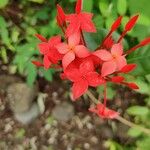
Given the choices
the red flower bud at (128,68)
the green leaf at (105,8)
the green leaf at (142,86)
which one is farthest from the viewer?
the green leaf at (142,86)

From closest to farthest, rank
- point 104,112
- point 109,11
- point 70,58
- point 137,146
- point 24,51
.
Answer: point 70,58, point 104,112, point 109,11, point 24,51, point 137,146

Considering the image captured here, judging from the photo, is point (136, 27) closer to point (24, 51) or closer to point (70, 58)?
point (24, 51)

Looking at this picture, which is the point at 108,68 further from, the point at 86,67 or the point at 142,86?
the point at 142,86

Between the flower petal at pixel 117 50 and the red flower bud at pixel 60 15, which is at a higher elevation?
the red flower bud at pixel 60 15

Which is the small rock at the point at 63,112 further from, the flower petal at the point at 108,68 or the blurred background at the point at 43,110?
the flower petal at the point at 108,68

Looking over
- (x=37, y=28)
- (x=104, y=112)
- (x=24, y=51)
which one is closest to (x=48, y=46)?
(x=104, y=112)

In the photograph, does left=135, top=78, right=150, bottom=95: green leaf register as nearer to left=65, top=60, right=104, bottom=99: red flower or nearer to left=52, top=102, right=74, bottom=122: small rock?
left=52, top=102, right=74, bottom=122: small rock

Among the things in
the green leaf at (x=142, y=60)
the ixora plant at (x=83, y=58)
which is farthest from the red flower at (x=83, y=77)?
the green leaf at (x=142, y=60)

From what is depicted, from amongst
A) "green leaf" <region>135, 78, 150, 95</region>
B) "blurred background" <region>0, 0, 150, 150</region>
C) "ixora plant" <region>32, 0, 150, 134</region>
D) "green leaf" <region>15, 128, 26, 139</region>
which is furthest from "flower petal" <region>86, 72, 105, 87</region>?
"green leaf" <region>15, 128, 26, 139</region>
